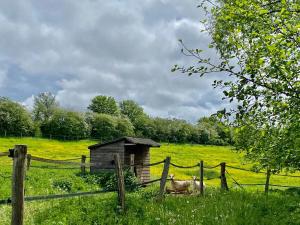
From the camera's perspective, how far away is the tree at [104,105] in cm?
12156

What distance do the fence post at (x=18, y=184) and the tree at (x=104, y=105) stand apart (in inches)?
4434

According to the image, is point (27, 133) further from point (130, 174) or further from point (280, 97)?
point (280, 97)

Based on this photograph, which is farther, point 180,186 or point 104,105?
point 104,105

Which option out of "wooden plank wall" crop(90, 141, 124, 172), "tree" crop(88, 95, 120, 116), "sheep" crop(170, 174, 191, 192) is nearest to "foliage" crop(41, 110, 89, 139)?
"tree" crop(88, 95, 120, 116)

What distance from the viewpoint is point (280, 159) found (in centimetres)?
801

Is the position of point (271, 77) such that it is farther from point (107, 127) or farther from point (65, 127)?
point (107, 127)

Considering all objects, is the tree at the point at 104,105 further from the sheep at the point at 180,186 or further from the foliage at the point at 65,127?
the sheep at the point at 180,186

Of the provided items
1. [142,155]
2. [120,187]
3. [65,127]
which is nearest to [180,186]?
[120,187]

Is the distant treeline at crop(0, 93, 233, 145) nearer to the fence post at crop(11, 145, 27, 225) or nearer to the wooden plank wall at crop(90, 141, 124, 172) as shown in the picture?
the wooden plank wall at crop(90, 141, 124, 172)

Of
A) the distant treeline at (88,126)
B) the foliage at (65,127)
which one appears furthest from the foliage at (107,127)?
the foliage at (65,127)

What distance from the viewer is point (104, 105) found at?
122188 millimetres

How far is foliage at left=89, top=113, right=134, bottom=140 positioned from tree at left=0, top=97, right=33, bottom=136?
14.2 metres

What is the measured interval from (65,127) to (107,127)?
9.78 meters

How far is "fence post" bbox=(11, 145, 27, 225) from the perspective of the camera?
7547 mm
